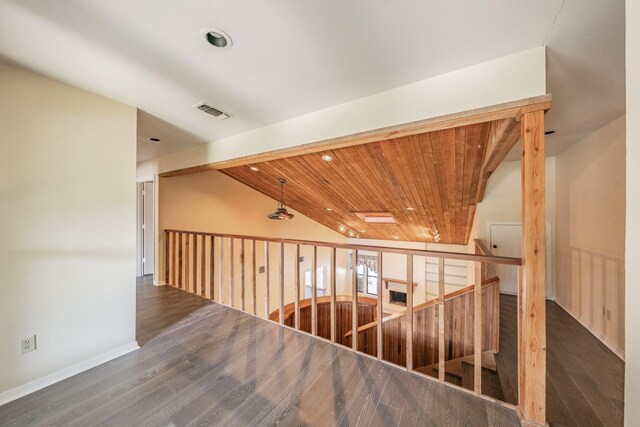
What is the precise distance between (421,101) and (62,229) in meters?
3.28

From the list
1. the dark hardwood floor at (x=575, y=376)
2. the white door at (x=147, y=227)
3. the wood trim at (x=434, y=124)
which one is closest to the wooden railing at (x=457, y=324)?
the dark hardwood floor at (x=575, y=376)

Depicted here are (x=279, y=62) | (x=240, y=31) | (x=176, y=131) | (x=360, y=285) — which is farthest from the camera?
(x=360, y=285)

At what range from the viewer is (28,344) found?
69.7 inches

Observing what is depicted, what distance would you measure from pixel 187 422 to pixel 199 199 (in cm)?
402

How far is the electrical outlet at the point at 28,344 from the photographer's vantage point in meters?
1.75

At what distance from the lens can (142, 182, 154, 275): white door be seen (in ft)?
15.8

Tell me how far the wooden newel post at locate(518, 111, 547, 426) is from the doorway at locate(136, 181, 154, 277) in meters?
5.91

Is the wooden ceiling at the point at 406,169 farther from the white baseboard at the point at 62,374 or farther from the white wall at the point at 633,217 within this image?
the white baseboard at the point at 62,374

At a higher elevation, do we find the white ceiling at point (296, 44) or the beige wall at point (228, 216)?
the white ceiling at point (296, 44)

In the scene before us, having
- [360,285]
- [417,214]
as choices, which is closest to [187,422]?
[417,214]

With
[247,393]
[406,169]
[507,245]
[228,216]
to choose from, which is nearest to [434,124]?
[406,169]

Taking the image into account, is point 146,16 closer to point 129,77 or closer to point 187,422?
point 129,77

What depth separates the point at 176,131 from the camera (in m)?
3.09

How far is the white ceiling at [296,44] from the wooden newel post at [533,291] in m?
0.64
